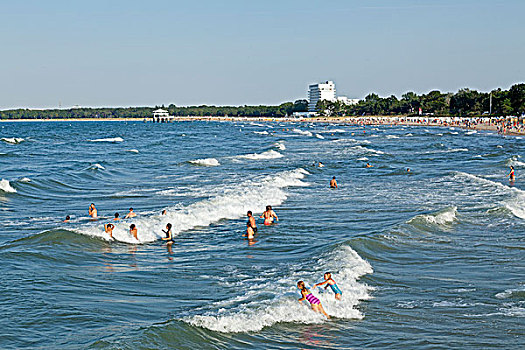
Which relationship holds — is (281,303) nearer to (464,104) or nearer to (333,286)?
(333,286)

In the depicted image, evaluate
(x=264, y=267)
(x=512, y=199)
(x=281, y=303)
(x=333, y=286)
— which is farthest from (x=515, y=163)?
(x=281, y=303)

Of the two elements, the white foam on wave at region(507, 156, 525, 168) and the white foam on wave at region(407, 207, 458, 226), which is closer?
the white foam on wave at region(407, 207, 458, 226)

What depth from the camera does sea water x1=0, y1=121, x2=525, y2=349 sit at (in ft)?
35.9

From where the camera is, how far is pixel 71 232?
19.1 metres

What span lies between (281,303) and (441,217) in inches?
429

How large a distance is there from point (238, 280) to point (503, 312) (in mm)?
5877

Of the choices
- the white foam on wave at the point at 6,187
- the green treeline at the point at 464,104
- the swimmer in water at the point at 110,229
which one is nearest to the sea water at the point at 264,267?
the white foam on wave at the point at 6,187

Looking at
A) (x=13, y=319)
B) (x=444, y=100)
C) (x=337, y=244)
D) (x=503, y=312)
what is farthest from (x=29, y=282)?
(x=444, y=100)

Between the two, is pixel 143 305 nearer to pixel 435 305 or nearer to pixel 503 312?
pixel 435 305

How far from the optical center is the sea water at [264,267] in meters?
10.9

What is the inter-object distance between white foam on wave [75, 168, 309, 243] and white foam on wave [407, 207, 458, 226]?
699cm

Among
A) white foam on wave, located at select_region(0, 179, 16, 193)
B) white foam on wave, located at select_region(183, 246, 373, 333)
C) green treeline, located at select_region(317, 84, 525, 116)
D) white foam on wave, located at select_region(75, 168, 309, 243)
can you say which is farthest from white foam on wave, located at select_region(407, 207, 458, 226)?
green treeline, located at select_region(317, 84, 525, 116)

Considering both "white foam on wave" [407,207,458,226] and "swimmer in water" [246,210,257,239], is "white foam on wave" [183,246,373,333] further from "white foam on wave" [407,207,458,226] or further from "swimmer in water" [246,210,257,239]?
"white foam on wave" [407,207,458,226]

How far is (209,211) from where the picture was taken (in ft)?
78.5
